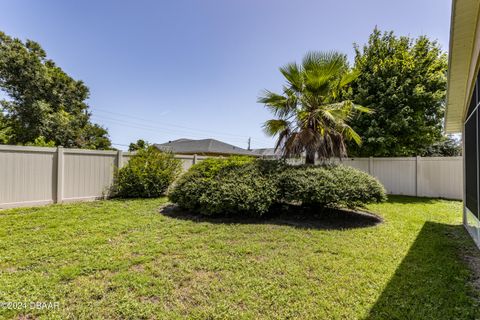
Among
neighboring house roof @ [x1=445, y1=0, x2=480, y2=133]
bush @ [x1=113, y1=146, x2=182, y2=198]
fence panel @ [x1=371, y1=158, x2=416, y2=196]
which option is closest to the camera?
neighboring house roof @ [x1=445, y1=0, x2=480, y2=133]

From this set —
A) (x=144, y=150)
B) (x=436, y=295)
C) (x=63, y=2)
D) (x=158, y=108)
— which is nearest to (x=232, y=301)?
(x=436, y=295)

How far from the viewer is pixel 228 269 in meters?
2.99

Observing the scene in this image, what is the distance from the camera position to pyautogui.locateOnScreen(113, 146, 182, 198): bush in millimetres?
7160

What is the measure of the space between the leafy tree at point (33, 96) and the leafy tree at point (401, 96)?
1691 cm

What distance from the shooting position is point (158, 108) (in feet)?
56.9

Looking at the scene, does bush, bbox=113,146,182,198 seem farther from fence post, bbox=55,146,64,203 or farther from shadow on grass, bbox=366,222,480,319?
shadow on grass, bbox=366,222,480,319

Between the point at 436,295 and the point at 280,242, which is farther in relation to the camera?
the point at 280,242

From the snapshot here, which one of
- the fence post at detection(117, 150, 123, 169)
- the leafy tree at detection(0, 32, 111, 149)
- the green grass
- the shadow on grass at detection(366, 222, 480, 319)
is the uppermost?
the leafy tree at detection(0, 32, 111, 149)

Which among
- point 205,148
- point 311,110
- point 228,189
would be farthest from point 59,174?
point 205,148

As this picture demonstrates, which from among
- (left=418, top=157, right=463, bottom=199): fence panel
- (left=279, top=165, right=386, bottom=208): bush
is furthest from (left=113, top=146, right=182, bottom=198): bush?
(left=418, top=157, right=463, bottom=199): fence panel

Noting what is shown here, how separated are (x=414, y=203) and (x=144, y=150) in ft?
30.4

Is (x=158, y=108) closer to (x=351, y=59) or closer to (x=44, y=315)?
(x=351, y=59)

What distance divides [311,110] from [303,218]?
2931 mm

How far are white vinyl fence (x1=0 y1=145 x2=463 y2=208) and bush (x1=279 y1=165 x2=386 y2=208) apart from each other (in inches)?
185
